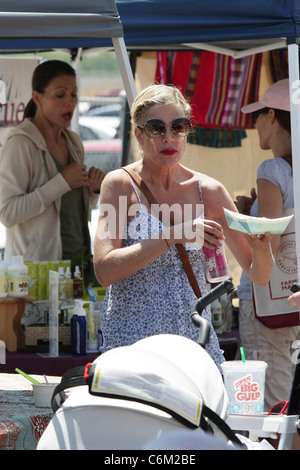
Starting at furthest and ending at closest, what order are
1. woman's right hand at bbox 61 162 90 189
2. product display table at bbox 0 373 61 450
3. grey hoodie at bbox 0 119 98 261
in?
woman's right hand at bbox 61 162 90 189
grey hoodie at bbox 0 119 98 261
product display table at bbox 0 373 61 450

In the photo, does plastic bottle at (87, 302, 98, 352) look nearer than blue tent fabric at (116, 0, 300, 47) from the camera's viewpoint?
No

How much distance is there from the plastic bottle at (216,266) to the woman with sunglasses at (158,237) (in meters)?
0.07

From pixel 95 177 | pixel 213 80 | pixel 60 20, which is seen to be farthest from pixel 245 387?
pixel 213 80

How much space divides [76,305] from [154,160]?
5.21ft

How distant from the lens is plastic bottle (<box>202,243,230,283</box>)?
2.68m

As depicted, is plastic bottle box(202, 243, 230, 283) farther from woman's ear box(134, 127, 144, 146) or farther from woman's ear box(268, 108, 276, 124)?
woman's ear box(268, 108, 276, 124)

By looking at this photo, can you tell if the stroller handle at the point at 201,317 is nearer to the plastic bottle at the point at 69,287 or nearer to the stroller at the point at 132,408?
the stroller at the point at 132,408

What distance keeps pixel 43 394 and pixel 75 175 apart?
2607 mm

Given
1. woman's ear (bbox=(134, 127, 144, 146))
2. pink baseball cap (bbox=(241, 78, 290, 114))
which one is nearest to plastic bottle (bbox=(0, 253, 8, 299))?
pink baseball cap (bbox=(241, 78, 290, 114))

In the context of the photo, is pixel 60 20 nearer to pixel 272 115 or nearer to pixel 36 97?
pixel 272 115

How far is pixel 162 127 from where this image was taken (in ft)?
9.06

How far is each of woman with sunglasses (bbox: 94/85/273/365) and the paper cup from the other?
0.88ft

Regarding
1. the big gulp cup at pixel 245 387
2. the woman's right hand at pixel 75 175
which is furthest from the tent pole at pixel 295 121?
the woman's right hand at pixel 75 175

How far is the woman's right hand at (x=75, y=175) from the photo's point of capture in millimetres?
4953
